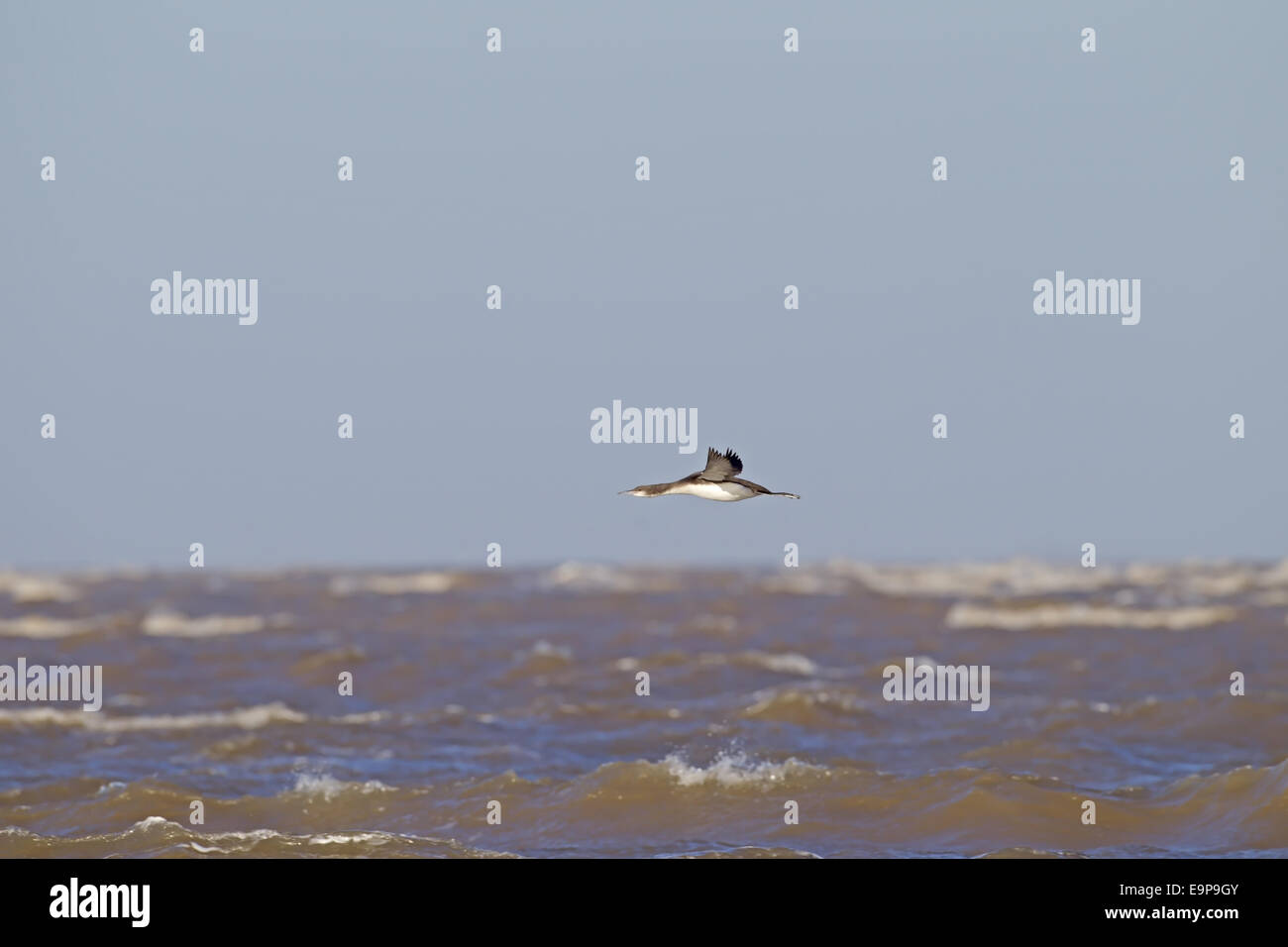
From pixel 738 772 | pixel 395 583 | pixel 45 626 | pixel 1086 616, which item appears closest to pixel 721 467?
pixel 738 772

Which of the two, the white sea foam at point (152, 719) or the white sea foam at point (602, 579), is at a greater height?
the white sea foam at point (602, 579)

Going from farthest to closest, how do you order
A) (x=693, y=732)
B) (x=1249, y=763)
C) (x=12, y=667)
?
(x=12, y=667) < (x=693, y=732) < (x=1249, y=763)

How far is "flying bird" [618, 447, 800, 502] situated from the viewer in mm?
9484

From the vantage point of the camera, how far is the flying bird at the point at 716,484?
31.1 feet

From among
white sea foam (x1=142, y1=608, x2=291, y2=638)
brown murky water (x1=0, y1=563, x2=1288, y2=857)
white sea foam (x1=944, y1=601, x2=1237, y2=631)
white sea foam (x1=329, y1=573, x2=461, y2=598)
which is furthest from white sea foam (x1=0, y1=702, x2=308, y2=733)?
white sea foam (x1=329, y1=573, x2=461, y2=598)

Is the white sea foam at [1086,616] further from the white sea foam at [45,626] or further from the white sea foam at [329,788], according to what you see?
the white sea foam at [329,788]

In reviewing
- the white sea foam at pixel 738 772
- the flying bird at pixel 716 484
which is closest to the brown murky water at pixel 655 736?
the white sea foam at pixel 738 772
